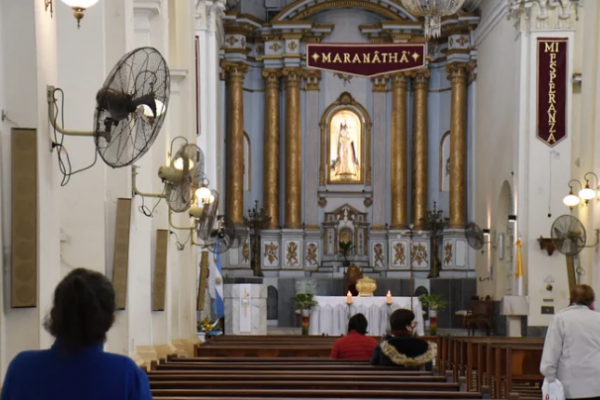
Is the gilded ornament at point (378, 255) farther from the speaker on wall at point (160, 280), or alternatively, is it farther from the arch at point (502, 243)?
the speaker on wall at point (160, 280)

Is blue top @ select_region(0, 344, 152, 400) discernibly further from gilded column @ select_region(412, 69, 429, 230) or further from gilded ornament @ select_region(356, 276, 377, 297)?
gilded column @ select_region(412, 69, 429, 230)

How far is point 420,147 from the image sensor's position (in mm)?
25984

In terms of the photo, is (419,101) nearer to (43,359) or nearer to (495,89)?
(495,89)

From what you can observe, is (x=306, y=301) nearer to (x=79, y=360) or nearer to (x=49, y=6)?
(x=49, y=6)

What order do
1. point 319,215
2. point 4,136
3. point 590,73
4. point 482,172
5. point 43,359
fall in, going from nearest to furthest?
point 43,359 → point 4,136 → point 590,73 → point 482,172 → point 319,215

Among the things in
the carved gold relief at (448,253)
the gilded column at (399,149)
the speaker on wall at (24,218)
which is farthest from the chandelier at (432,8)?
the carved gold relief at (448,253)

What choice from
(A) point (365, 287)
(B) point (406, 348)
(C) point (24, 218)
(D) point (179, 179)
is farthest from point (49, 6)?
(A) point (365, 287)

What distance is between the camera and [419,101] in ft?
85.4

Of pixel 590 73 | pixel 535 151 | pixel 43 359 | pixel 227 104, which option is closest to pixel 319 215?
pixel 227 104

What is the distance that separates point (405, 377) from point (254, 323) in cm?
1229

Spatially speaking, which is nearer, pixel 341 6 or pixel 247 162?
pixel 341 6

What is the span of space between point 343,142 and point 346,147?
0.48 feet

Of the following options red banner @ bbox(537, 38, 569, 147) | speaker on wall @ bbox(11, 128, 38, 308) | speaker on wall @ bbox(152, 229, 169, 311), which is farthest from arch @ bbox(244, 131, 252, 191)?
speaker on wall @ bbox(11, 128, 38, 308)

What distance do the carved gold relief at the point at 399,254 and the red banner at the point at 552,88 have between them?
712cm
